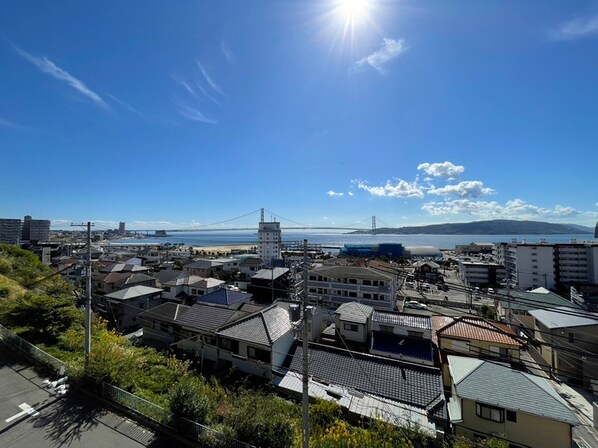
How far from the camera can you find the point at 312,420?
8039 millimetres

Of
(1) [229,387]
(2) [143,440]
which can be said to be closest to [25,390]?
(2) [143,440]

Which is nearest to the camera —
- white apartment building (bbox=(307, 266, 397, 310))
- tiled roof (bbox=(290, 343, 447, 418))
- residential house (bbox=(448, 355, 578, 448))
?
residential house (bbox=(448, 355, 578, 448))

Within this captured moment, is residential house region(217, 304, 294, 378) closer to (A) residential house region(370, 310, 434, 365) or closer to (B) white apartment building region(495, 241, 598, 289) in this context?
(A) residential house region(370, 310, 434, 365)

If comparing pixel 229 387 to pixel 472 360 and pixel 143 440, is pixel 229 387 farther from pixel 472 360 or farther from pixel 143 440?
pixel 472 360

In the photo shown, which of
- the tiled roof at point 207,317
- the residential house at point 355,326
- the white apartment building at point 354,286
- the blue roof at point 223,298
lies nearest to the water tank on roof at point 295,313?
the tiled roof at point 207,317

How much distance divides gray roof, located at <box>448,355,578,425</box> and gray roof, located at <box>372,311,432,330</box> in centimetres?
511

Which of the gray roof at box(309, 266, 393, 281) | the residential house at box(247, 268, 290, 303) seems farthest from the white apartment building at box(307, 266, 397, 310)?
the residential house at box(247, 268, 290, 303)

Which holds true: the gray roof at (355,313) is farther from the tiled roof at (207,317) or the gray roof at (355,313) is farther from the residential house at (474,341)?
the tiled roof at (207,317)

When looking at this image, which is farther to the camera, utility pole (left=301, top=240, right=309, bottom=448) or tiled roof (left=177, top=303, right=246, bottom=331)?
tiled roof (left=177, top=303, right=246, bottom=331)

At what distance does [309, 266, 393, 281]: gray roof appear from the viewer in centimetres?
2667

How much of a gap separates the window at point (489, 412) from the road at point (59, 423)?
11.2 metres

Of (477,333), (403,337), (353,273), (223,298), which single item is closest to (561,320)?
(477,333)

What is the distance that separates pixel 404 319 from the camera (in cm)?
1803

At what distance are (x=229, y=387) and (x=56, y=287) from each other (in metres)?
17.3
